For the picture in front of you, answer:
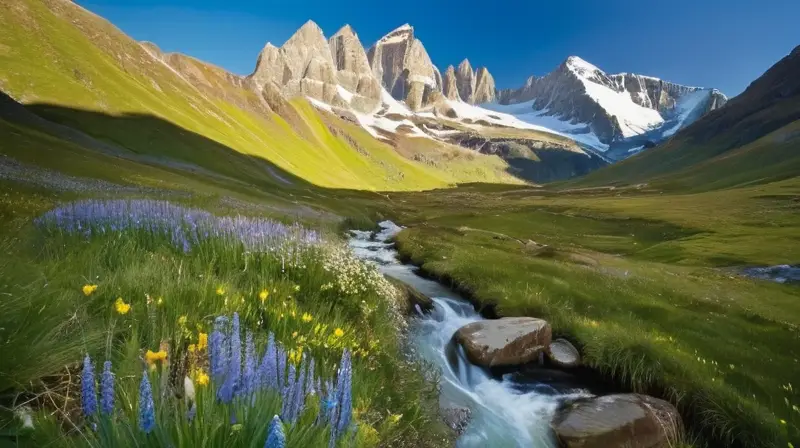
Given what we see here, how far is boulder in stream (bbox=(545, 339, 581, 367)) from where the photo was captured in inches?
697

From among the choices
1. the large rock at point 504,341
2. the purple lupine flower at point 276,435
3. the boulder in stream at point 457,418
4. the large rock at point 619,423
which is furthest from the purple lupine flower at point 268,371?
the large rock at point 504,341

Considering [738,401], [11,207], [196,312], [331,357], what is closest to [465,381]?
[738,401]

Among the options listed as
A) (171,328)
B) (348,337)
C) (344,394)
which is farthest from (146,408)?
(348,337)

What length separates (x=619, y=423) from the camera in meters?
12.8

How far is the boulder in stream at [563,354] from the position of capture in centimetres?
1770

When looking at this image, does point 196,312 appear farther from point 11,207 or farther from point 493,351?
point 493,351

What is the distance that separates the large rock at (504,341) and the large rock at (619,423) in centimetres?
343

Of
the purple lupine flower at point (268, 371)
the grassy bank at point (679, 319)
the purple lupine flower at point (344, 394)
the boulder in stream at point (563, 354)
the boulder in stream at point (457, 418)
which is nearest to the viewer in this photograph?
the purple lupine flower at point (268, 371)

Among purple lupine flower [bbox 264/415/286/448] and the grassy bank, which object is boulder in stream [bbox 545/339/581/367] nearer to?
the grassy bank

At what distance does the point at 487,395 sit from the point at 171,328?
42.2 feet

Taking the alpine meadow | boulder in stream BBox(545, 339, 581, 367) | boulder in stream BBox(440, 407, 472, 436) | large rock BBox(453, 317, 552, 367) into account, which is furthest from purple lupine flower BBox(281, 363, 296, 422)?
boulder in stream BBox(545, 339, 581, 367)

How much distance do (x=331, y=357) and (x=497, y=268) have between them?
971 inches

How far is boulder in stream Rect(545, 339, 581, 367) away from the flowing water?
1628 mm

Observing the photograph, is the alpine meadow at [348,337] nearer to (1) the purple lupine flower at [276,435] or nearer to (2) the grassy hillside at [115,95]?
(1) the purple lupine flower at [276,435]
